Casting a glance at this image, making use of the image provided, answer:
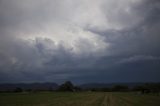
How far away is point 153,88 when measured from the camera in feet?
611
